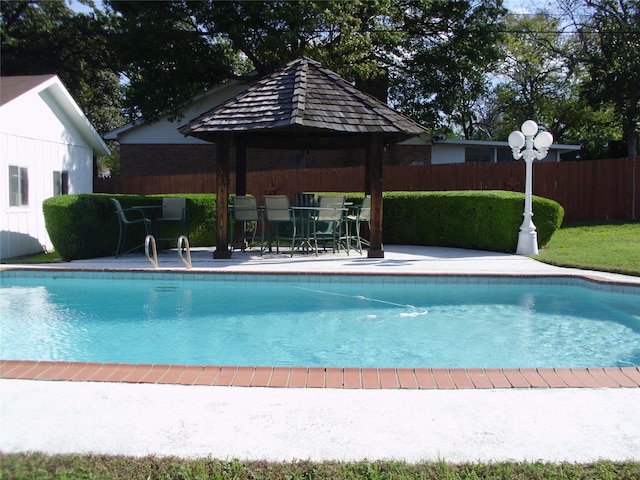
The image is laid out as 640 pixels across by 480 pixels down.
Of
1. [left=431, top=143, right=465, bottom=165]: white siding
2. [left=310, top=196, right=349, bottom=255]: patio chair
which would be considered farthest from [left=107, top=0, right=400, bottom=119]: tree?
[left=310, top=196, right=349, bottom=255]: patio chair

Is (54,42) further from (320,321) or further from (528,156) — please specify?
(320,321)

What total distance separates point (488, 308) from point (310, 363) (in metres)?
3.46

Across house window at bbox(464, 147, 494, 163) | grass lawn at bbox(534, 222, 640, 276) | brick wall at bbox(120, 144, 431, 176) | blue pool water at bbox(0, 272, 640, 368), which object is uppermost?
house window at bbox(464, 147, 494, 163)

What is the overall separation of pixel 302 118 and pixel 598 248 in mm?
7170

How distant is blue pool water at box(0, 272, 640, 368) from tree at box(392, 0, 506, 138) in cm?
1614

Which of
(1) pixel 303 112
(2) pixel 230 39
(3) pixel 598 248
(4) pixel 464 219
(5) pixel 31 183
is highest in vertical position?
(2) pixel 230 39

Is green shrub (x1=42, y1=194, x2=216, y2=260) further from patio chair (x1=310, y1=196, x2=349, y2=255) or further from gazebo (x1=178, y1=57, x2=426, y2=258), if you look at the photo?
patio chair (x1=310, y1=196, x2=349, y2=255)

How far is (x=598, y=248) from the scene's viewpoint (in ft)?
41.8

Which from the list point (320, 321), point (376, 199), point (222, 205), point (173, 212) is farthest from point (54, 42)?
point (320, 321)

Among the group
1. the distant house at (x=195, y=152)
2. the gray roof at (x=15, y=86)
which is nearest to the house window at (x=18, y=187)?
the gray roof at (x=15, y=86)

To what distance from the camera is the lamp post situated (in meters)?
12.0

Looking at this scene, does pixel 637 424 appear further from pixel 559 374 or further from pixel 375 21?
pixel 375 21

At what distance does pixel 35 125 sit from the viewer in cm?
1377

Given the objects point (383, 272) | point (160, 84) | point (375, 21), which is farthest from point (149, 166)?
point (383, 272)
